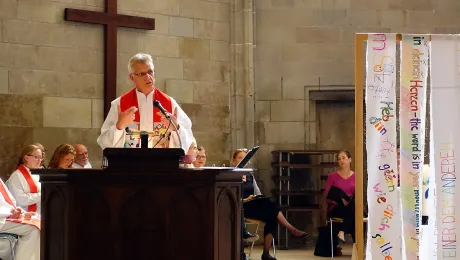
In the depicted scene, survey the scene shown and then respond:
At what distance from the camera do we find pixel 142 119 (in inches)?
180

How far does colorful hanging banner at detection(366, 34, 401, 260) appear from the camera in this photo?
5.38m

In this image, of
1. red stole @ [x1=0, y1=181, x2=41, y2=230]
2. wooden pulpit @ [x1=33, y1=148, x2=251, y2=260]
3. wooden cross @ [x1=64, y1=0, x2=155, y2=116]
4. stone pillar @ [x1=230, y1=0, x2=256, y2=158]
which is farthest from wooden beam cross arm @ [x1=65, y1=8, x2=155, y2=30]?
wooden pulpit @ [x1=33, y1=148, x2=251, y2=260]

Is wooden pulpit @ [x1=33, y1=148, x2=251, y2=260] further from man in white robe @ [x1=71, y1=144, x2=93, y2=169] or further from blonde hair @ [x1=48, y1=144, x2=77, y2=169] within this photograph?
man in white robe @ [x1=71, y1=144, x2=93, y2=169]

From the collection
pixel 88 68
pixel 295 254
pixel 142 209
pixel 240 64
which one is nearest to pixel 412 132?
pixel 142 209

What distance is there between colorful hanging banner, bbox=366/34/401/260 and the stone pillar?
3.62 m

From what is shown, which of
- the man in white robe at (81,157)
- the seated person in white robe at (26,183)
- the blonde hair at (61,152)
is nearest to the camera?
the seated person in white robe at (26,183)

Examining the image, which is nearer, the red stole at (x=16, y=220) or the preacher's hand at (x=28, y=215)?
the red stole at (x=16, y=220)

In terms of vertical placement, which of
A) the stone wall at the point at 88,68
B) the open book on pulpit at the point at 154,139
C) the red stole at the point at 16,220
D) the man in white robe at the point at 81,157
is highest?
the stone wall at the point at 88,68

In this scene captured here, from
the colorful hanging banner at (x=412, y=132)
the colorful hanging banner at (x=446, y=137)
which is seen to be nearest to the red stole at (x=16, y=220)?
the colorful hanging banner at (x=412, y=132)

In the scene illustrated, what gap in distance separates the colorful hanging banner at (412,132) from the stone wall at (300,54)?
3.76 metres

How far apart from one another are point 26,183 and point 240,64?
3179 millimetres

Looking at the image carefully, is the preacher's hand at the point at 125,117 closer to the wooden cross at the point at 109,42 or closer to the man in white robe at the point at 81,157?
the man in white robe at the point at 81,157

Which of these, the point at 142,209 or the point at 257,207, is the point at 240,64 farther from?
the point at 142,209

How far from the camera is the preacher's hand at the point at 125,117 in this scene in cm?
408
